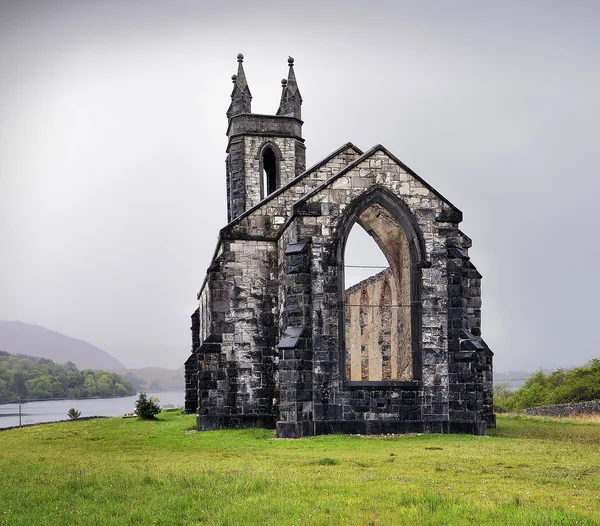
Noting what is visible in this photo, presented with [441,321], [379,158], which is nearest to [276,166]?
[379,158]

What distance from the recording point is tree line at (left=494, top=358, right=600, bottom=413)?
4484cm

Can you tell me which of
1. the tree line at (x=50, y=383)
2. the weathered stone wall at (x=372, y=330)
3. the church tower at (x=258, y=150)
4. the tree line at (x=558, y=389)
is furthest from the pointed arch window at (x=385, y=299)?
the tree line at (x=50, y=383)

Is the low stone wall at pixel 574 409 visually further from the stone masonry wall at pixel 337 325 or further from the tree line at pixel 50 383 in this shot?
the tree line at pixel 50 383

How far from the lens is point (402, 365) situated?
2364 cm

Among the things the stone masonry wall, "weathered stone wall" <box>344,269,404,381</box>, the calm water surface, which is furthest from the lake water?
the stone masonry wall

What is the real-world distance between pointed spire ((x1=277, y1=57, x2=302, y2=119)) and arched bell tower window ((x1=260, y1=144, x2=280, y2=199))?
1.79m

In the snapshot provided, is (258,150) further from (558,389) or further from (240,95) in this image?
(558,389)

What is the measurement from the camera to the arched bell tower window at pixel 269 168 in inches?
1273

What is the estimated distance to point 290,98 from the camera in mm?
33188

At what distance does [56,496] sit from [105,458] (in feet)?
15.7

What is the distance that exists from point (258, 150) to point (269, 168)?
3.79 ft

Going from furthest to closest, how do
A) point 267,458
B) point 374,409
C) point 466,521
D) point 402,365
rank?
point 402,365, point 374,409, point 267,458, point 466,521

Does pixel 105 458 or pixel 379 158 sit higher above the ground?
pixel 379 158

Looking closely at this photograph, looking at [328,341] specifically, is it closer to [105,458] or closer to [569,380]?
[105,458]
